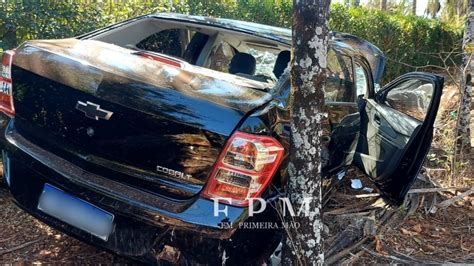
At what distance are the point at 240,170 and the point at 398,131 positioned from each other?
2.11 metres

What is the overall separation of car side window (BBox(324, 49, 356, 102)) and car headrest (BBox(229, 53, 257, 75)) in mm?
676

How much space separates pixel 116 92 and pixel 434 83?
2391 millimetres

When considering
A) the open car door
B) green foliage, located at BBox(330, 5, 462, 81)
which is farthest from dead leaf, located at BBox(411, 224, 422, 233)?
green foliage, located at BBox(330, 5, 462, 81)

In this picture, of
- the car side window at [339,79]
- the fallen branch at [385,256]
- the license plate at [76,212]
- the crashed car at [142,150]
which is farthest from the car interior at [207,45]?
the license plate at [76,212]

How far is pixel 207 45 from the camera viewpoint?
13.3 feet

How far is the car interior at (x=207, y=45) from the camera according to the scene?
3.64m

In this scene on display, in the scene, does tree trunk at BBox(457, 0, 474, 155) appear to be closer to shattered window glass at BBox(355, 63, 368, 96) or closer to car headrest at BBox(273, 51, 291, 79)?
shattered window glass at BBox(355, 63, 368, 96)

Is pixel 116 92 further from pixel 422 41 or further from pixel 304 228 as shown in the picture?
pixel 422 41

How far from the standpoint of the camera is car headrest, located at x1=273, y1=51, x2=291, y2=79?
343cm

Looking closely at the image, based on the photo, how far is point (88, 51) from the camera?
114 inches

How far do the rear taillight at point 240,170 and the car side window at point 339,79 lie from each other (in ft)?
3.81

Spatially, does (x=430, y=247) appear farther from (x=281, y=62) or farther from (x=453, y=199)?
(x=281, y=62)

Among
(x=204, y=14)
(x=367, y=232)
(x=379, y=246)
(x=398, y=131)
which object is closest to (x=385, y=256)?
(x=379, y=246)

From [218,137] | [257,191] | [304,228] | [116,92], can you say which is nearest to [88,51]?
[116,92]
